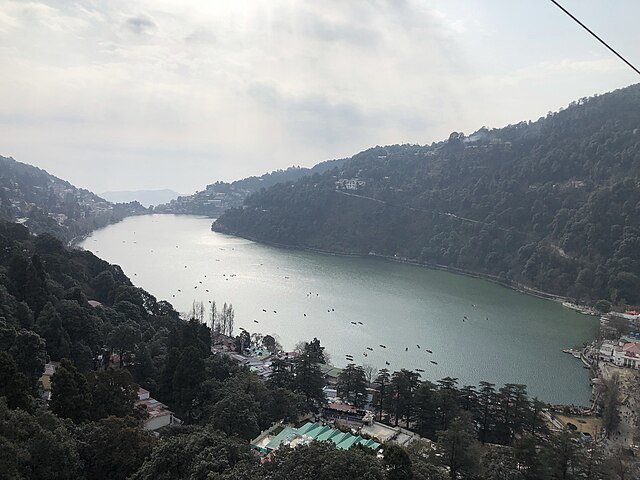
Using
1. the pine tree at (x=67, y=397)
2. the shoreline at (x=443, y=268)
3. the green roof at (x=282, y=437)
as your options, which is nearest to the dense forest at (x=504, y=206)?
the shoreline at (x=443, y=268)

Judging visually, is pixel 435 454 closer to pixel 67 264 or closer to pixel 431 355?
pixel 431 355

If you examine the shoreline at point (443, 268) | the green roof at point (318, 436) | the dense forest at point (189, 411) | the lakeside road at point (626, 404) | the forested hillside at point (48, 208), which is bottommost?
the lakeside road at point (626, 404)

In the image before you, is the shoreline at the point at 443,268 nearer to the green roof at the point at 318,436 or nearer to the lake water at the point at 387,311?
the lake water at the point at 387,311

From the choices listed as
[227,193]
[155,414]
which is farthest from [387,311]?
[227,193]

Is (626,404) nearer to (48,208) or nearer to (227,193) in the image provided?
(48,208)

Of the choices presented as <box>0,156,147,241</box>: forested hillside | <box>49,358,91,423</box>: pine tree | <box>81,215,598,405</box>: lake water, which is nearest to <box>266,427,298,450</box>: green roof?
<box>49,358,91,423</box>: pine tree

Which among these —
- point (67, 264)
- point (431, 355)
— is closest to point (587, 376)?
point (431, 355)
